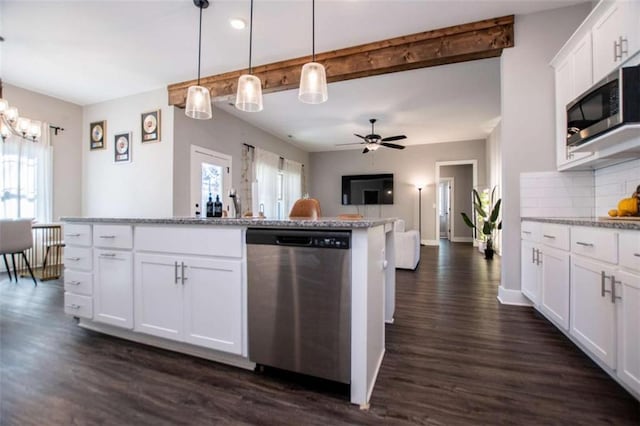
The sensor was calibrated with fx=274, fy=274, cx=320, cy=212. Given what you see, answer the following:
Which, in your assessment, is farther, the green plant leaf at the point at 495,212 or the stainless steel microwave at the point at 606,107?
the green plant leaf at the point at 495,212

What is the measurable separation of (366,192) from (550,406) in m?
7.08

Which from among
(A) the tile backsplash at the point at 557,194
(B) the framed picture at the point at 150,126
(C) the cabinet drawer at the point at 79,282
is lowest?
(C) the cabinet drawer at the point at 79,282

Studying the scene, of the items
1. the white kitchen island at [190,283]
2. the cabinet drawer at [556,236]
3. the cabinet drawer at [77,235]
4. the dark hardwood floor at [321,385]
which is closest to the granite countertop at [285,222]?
the white kitchen island at [190,283]

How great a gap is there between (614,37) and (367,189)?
21.0ft

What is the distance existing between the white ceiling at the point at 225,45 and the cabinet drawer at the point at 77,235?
2156 millimetres

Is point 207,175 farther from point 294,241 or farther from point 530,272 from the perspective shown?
point 530,272

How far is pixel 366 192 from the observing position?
8.23 metres

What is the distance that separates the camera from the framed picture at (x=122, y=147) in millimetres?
4625

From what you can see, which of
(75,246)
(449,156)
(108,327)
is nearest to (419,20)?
(75,246)

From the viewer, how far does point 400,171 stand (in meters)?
8.01

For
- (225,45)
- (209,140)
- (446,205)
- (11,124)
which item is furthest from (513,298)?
(446,205)

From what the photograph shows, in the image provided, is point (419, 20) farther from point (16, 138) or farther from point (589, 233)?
point (16, 138)

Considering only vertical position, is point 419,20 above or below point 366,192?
above

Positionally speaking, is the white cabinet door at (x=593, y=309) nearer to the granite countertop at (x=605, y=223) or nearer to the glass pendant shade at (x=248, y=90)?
the granite countertop at (x=605, y=223)
